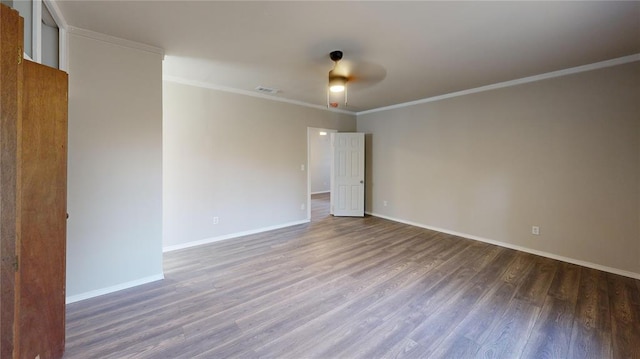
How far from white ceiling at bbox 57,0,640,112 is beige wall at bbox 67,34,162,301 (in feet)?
1.05

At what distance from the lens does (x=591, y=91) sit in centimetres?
316

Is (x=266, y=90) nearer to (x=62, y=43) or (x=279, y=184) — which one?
(x=279, y=184)

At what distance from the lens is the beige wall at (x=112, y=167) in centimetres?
238

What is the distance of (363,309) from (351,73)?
292cm

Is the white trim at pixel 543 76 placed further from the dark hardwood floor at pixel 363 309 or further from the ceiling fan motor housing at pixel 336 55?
the ceiling fan motor housing at pixel 336 55

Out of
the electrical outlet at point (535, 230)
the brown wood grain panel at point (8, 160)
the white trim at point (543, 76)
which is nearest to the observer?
the brown wood grain panel at point (8, 160)

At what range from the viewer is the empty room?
5.65 ft

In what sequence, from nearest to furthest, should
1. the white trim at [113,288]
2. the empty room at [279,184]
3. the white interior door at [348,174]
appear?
1. the empty room at [279,184]
2. the white trim at [113,288]
3. the white interior door at [348,174]

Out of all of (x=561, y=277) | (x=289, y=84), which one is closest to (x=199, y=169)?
(x=289, y=84)

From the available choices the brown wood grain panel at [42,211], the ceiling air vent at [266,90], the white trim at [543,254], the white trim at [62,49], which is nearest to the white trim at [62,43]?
the white trim at [62,49]

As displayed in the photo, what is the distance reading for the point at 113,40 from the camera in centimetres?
254

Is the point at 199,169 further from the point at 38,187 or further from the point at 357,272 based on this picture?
the point at 357,272

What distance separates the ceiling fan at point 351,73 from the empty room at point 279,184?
3 centimetres

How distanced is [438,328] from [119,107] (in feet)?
11.8
